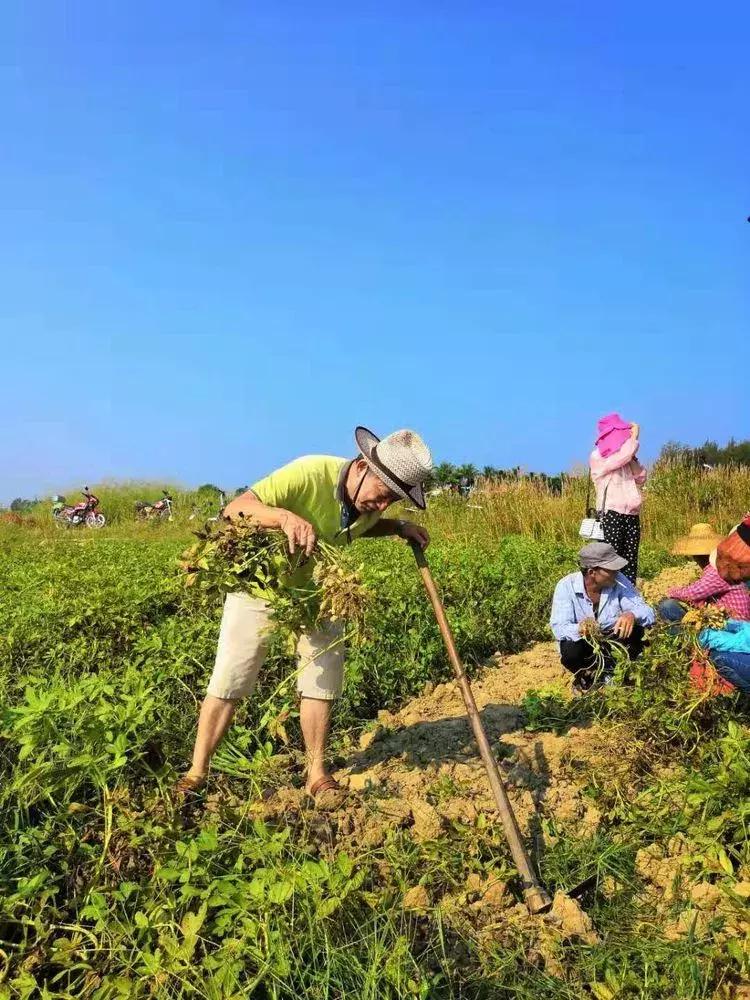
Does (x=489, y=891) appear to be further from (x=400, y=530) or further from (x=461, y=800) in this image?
(x=400, y=530)

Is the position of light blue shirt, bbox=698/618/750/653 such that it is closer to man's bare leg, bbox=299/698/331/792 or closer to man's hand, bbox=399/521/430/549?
man's hand, bbox=399/521/430/549

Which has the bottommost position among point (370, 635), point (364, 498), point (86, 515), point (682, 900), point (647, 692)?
point (86, 515)

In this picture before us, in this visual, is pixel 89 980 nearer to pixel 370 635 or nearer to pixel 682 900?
pixel 370 635

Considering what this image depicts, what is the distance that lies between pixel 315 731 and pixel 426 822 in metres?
0.64

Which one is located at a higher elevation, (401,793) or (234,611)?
(234,611)

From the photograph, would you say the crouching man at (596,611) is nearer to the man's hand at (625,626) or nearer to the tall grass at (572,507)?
the man's hand at (625,626)

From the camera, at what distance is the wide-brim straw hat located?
131 inches

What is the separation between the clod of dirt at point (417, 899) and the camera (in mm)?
2750

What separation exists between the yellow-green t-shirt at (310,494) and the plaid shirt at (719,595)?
6.15ft

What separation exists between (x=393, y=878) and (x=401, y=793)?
747 mm

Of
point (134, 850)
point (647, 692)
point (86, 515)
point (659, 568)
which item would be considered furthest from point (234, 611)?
point (86, 515)

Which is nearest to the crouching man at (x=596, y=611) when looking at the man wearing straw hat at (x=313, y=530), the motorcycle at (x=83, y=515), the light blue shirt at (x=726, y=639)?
the light blue shirt at (x=726, y=639)

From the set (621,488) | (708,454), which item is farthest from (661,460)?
(621,488)

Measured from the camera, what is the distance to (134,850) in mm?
2941
